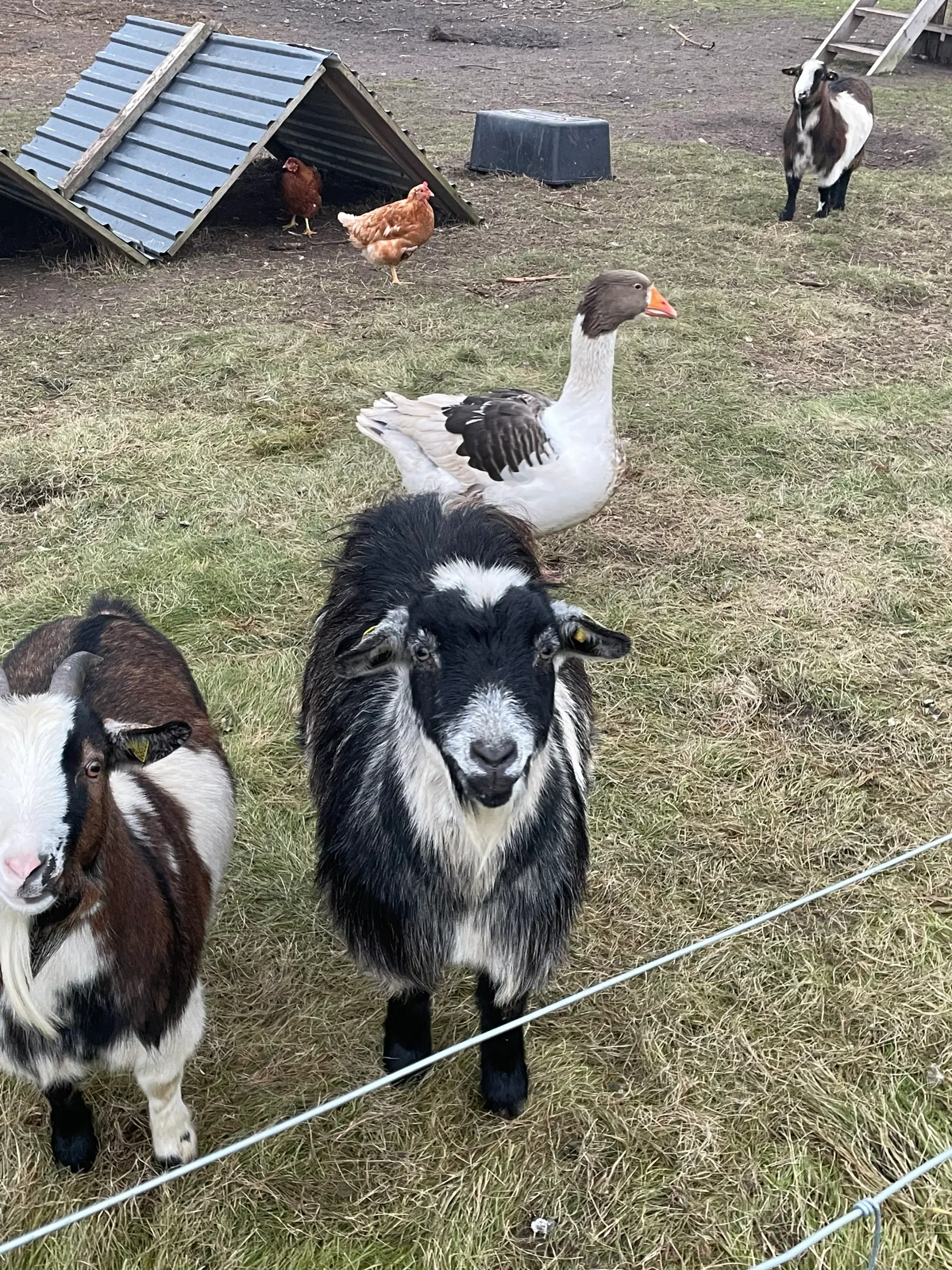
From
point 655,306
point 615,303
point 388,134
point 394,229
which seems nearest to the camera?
point 615,303

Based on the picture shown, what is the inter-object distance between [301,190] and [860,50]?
1067 cm

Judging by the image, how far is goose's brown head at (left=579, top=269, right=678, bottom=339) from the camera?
13.5ft

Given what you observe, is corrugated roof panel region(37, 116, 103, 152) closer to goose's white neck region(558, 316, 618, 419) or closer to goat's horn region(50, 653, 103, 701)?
goose's white neck region(558, 316, 618, 419)

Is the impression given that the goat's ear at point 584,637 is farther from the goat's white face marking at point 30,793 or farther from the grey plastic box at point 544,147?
the grey plastic box at point 544,147

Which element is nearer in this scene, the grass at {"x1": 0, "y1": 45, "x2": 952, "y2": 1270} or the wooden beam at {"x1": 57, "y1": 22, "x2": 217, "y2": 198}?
the grass at {"x1": 0, "y1": 45, "x2": 952, "y2": 1270}

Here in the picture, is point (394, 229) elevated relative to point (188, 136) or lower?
lower

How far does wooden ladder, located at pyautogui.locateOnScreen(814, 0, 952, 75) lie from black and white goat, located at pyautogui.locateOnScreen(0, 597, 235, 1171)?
15.2 metres

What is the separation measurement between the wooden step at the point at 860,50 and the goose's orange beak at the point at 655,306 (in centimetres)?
1299

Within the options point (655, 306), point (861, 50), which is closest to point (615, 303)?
point (655, 306)

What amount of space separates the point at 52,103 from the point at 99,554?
1058 cm

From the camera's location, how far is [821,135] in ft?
27.5

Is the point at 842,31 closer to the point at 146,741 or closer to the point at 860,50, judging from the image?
the point at 860,50

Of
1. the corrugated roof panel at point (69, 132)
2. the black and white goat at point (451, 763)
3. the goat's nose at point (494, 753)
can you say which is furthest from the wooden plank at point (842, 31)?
the goat's nose at point (494, 753)

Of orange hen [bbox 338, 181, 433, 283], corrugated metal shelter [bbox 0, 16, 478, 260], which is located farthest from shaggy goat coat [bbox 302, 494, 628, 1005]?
corrugated metal shelter [bbox 0, 16, 478, 260]
